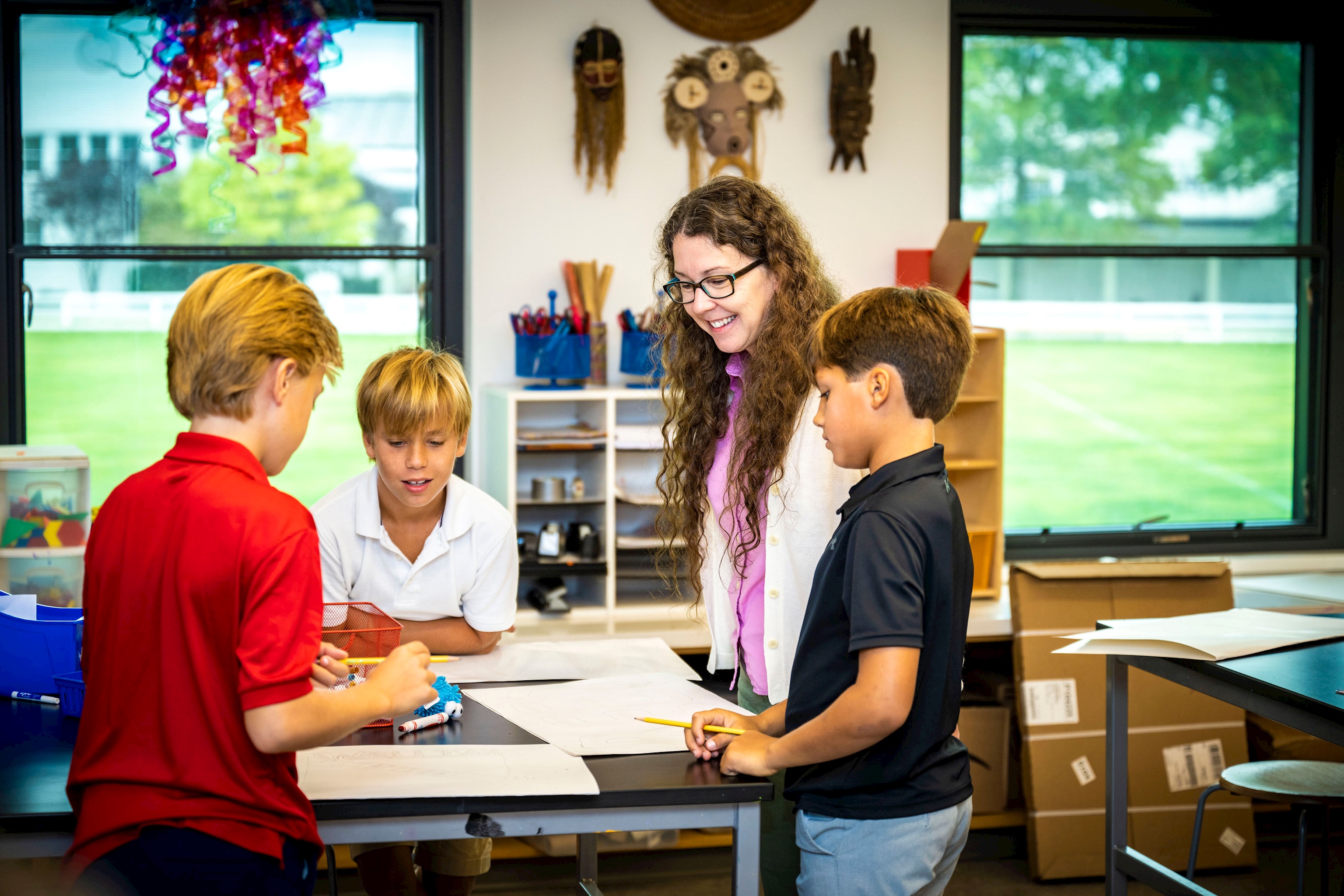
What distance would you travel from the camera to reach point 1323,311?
152 inches

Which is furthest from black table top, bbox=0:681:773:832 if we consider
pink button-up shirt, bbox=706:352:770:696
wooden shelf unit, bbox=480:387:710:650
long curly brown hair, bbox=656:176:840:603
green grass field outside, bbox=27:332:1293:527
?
green grass field outside, bbox=27:332:1293:527

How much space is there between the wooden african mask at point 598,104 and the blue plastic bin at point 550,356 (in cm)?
50

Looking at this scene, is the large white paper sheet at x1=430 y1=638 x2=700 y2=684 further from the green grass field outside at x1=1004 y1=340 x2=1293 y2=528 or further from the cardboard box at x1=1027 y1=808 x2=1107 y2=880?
the green grass field outside at x1=1004 y1=340 x2=1293 y2=528

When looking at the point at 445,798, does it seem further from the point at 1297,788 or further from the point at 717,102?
the point at 717,102

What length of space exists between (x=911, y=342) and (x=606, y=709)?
0.65m

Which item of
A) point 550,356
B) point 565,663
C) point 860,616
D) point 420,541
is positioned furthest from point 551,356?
point 860,616

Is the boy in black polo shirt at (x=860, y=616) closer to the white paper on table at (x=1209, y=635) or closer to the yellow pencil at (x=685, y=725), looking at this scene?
the yellow pencil at (x=685, y=725)

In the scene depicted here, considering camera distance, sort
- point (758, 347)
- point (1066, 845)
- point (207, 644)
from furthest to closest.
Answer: point (1066, 845), point (758, 347), point (207, 644)

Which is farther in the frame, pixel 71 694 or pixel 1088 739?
pixel 1088 739

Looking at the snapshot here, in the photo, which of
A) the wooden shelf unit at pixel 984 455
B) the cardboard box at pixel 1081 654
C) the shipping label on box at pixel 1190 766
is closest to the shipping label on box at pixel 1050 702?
the cardboard box at pixel 1081 654

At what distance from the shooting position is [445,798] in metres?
1.22

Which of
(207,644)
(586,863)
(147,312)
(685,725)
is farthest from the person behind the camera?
(147,312)

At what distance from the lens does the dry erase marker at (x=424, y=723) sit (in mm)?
1450

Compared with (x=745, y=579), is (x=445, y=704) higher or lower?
lower
